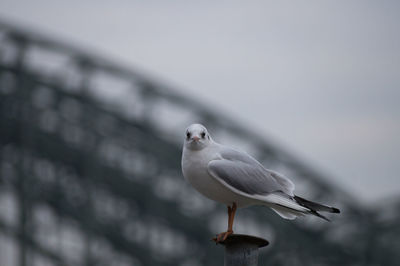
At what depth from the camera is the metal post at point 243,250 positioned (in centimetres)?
614

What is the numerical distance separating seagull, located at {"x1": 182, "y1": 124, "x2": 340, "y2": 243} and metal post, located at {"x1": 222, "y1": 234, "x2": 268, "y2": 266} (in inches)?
5.4

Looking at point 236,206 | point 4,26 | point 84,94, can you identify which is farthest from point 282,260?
point 236,206

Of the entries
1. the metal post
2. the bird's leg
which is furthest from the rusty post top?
the bird's leg

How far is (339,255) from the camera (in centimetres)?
3400

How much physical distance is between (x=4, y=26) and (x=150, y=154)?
301 inches

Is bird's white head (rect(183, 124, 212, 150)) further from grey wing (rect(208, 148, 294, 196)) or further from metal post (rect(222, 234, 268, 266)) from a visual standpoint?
metal post (rect(222, 234, 268, 266))

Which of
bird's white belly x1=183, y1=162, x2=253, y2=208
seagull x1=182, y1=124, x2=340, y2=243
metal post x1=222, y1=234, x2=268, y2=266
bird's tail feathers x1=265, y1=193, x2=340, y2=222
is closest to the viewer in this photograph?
bird's tail feathers x1=265, y1=193, x2=340, y2=222

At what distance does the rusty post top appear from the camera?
6.15m

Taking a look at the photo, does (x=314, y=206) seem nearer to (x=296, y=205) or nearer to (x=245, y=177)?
(x=296, y=205)

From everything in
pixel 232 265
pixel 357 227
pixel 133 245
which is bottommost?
pixel 232 265

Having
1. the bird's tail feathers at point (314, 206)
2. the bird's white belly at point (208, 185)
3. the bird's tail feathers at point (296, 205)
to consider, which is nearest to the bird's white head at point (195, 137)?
the bird's white belly at point (208, 185)

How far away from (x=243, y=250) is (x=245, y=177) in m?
0.60

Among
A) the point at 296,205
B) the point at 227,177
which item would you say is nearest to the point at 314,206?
the point at 296,205

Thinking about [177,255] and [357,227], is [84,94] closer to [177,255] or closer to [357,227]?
[177,255]
